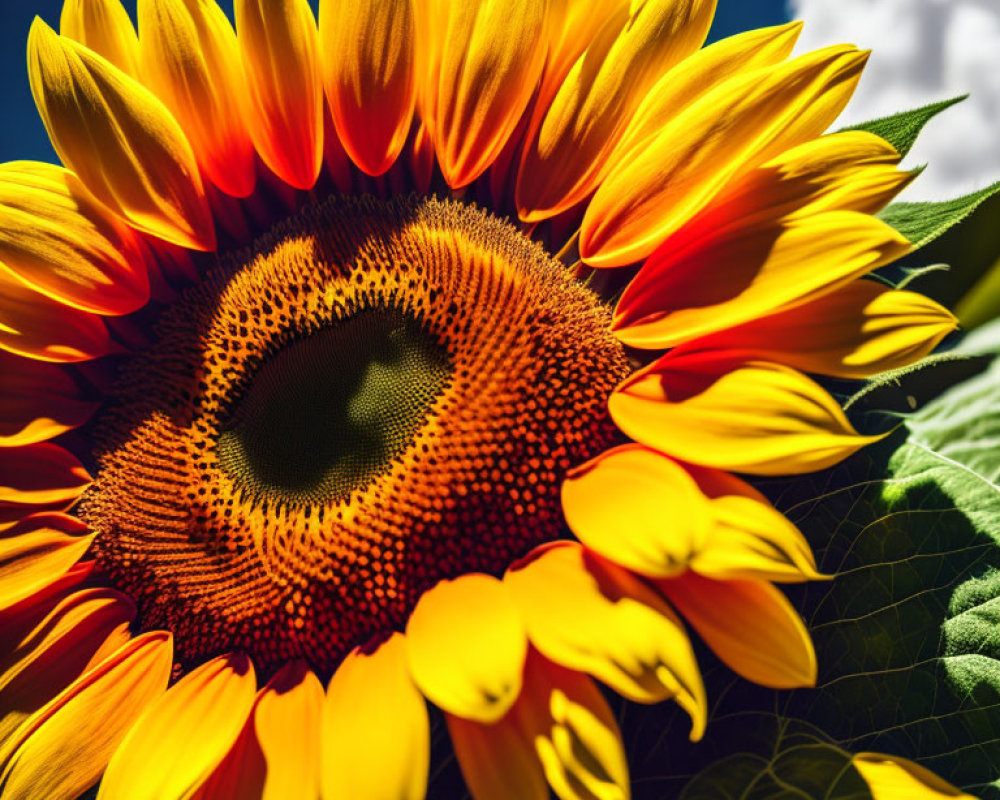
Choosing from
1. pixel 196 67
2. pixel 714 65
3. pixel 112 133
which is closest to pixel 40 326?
pixel 112 133

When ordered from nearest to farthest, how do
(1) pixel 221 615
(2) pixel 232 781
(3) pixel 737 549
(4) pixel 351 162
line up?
1. (3) pixel 737 549
2. (2) pixel 232 781
3. (1) pixel 221 615
4. (4) pixel 351 162

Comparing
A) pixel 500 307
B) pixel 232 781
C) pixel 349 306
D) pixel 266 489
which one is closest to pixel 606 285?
pixel 500 307

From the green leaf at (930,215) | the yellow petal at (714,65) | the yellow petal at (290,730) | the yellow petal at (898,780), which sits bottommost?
the yellow petal at (898,780)

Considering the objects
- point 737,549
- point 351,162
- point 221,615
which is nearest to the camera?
point 737,549

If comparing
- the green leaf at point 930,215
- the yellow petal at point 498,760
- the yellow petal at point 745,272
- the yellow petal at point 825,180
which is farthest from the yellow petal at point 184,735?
the green leaf at point 930,215

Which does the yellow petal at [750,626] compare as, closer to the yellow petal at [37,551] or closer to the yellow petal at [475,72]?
the yellow petal at [475,72]

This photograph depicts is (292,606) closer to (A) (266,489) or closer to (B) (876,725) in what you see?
(A) (266,489)

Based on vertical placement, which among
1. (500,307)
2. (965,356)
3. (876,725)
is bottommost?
(876,725)

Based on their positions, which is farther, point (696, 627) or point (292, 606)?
point (292, 606)

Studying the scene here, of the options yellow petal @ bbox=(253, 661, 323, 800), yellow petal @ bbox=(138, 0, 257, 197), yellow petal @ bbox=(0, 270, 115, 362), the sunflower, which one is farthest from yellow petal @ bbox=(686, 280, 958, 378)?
yellow petal @ bbox=(0, 270, 115, 362)
